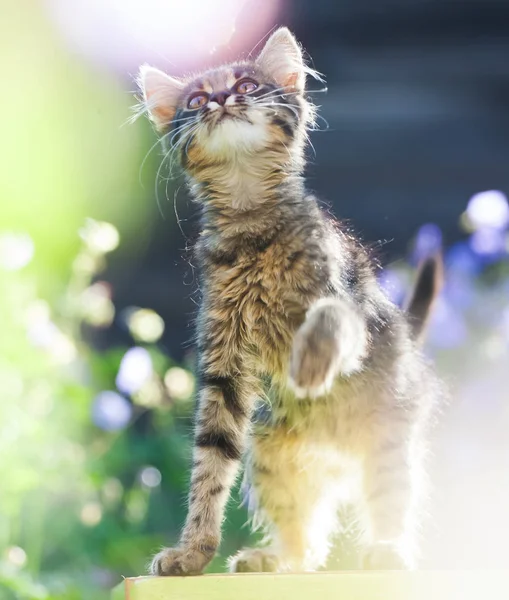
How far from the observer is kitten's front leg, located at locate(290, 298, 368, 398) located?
1347mm

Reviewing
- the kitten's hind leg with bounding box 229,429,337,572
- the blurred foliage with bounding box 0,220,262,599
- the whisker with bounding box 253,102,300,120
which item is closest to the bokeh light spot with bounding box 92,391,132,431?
the blurred foliage with bounding box 0,220,262,599

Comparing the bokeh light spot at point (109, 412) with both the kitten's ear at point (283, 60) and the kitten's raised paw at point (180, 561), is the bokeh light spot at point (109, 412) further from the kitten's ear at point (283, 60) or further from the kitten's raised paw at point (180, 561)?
the kitten's ear at point (283, 60)

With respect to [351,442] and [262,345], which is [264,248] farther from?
[351,442]

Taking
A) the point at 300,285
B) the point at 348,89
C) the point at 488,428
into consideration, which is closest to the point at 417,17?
the point at 348,89

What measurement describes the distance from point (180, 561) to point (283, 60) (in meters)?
0.90

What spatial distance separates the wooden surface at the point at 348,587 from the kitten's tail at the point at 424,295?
2.64 ft

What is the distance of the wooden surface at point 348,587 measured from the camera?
1.33m

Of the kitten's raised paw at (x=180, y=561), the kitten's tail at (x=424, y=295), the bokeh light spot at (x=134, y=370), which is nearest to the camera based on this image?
the kitten's raised paw at (x=180, y=561)

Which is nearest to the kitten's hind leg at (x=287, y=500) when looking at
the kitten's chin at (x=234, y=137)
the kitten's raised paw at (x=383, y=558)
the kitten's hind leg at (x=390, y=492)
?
the kitten's hind leg at (x=390, y=492)

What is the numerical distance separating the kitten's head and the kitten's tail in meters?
0.51

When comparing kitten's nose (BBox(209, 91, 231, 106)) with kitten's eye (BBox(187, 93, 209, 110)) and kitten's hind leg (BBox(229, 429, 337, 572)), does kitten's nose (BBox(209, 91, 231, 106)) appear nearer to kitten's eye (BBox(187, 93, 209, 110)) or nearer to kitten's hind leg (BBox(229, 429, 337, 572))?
kitten's eye (BBox(187, 93, 209, 110))

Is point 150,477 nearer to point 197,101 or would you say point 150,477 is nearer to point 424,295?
point 424,295

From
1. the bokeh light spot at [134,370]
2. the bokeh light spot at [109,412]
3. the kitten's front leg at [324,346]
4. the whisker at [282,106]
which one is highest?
the whisker at [282,106]

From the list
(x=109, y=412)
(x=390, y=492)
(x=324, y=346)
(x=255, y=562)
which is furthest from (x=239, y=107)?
(x=109, y=412)
